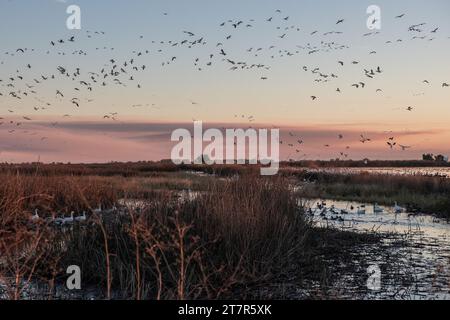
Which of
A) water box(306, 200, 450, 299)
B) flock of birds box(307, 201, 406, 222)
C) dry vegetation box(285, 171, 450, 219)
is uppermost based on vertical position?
dry vegetation box(285, 171, 450, 219)

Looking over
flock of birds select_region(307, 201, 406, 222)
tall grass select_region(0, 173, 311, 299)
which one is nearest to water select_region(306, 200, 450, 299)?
flock of birds select_region(307, 201, 406, 222)

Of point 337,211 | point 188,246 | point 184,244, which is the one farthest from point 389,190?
point 188,246

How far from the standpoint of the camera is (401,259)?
41.5 ft

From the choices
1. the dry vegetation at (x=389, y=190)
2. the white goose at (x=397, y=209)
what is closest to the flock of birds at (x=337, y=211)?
the white goose at (x=397, y=209)

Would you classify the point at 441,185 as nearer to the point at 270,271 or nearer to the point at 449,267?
the point at 449,267

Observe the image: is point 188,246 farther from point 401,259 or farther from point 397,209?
point 397,209

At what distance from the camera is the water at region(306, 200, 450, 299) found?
982 cm

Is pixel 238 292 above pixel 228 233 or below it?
below

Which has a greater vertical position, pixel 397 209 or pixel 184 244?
pixel 184 244

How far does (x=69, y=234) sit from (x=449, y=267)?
23.9ft

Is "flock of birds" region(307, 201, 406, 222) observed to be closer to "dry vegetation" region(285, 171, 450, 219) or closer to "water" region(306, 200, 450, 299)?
"water" region(306, 200, 450, 299)

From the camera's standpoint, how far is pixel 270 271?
1098 cm

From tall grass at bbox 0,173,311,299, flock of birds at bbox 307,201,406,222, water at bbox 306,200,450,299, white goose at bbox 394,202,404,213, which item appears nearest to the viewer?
→ water at bbox 306,200,450,299
